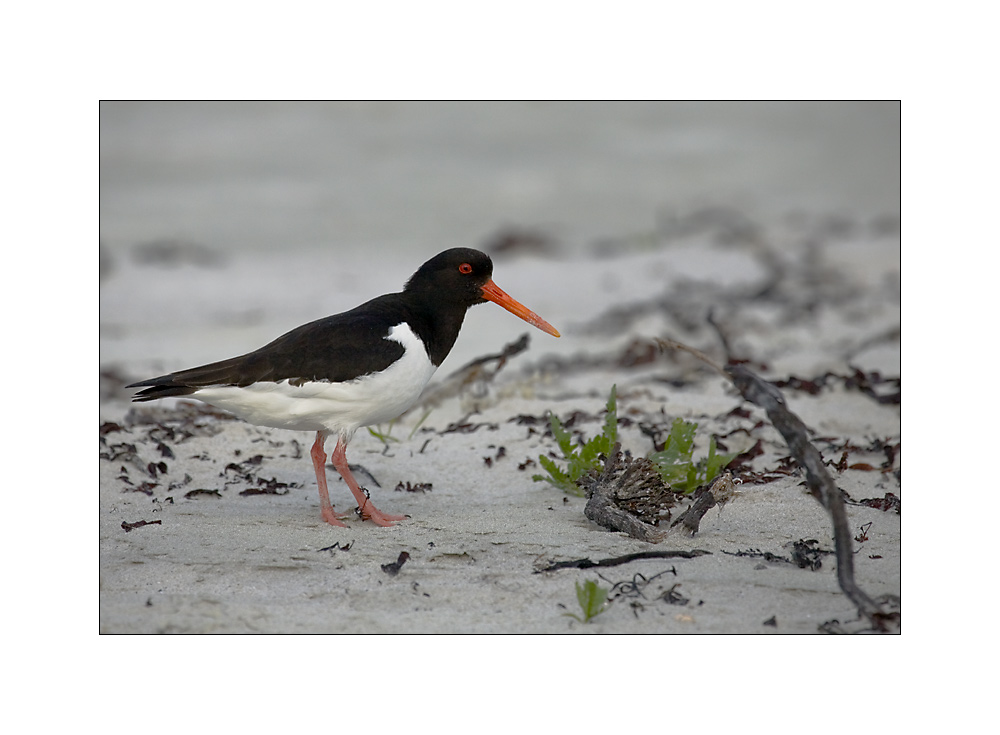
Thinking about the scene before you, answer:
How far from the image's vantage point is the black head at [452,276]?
446 centimetres

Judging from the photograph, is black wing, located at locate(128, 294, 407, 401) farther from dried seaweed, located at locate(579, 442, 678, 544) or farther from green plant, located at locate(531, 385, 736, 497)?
dried seaweed, located at locate(579, 442, 678, 544)

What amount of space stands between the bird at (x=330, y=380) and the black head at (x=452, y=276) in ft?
0.68

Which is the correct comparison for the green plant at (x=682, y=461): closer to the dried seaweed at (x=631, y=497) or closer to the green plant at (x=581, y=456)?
the dried seaweed at (x=631, y=497)

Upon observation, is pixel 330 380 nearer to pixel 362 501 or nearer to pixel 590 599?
pixel 362 501

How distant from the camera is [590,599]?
284 centimetres

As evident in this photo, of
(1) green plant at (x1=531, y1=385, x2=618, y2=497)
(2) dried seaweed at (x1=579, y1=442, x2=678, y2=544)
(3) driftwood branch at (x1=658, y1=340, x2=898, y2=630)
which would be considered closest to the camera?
(3) driftwood branch at (x1=658, y1=340, x2=898, y2=630)

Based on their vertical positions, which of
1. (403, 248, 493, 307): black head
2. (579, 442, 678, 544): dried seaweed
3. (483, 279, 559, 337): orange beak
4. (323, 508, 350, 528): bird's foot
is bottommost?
(323, 508, 350, 528): bird's foot

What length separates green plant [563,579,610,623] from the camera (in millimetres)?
2844

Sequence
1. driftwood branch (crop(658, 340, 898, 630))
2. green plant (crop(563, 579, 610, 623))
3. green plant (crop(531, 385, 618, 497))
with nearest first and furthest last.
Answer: driftwood branch (crop(658, 340, 898, 630))
green plant (crop(563, 579, 610, 623))
green plant (crop(531, 385, 618, 497))

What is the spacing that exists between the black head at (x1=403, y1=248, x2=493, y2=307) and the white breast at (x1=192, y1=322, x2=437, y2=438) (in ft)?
1.13

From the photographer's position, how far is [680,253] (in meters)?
9.46

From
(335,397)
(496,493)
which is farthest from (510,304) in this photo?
(335,397)

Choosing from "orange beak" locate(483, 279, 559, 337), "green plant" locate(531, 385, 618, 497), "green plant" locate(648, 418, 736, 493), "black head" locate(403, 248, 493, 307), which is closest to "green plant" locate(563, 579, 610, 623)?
"green plant" locate(648, 418, 736, 493)

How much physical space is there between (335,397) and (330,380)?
0.26 feet
